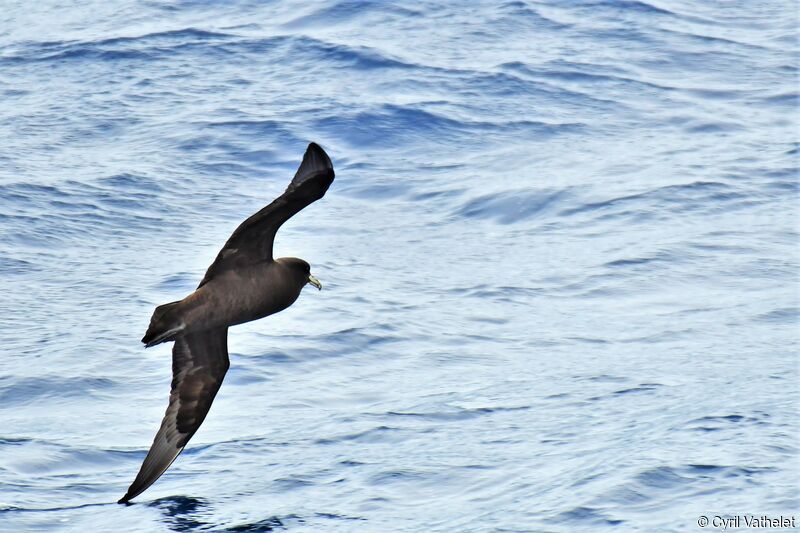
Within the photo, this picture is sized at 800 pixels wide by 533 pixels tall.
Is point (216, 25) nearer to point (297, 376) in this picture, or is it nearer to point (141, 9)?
point (141, 9)

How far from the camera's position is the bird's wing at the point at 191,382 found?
11.5 meters

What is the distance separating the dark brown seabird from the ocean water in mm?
506

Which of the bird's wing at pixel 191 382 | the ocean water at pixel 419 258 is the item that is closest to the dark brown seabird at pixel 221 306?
the bird's wing at pixel 191 382

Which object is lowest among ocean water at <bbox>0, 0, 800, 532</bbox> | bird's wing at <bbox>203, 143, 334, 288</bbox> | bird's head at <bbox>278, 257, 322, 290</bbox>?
ocean water at <bbox>0, 0, 800, 532</bbox>

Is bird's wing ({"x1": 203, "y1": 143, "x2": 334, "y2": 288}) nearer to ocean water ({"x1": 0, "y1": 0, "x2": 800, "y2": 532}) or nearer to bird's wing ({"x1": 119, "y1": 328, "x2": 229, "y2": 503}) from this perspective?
bird's wing ({"x1": 119, "y1": 328, "x2": 229, "y2": 503})

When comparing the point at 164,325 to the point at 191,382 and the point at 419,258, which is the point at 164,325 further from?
the point at 419,258

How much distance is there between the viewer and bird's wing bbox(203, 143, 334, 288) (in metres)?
9.76

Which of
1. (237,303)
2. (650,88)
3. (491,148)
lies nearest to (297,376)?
(237,303)

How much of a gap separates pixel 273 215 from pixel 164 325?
3.34 feet

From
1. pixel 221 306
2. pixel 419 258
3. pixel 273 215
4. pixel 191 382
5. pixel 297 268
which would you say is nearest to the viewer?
pixel 273 215

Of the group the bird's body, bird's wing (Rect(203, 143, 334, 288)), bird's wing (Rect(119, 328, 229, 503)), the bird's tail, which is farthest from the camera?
bird's wing (Rect(119, 328, 229, 503))

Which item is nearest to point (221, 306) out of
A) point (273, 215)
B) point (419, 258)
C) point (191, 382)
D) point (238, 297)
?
point (238, 297)

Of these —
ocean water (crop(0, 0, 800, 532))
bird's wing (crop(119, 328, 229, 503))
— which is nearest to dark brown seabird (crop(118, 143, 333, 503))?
bird's wing (crop(119, 328, 229, 503))

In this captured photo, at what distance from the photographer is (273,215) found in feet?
33.3
